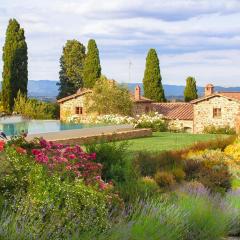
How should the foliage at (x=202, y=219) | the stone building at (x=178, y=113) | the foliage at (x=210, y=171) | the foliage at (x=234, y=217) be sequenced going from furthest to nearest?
the stone building at (x=178, y=113) → the foliage at (x=210, y=171) → the foliage at (x=234, y=217) → the foliage at (x=202, y=219)

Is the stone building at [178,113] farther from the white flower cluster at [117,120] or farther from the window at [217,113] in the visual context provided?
the white flower cluster at [117,120]

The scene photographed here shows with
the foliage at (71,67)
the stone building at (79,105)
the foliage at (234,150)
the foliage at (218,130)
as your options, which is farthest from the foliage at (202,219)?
the foliage at (71,67)

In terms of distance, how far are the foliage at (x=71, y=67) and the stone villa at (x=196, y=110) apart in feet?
43.3

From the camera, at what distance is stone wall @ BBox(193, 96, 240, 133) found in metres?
47.1

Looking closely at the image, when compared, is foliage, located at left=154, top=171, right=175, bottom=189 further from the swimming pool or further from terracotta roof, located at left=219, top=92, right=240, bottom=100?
terracotta roof, located at left=219, top=92, right=240, bottom=100

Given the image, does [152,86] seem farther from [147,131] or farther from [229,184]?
[229,184]

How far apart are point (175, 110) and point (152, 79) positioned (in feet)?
12.8

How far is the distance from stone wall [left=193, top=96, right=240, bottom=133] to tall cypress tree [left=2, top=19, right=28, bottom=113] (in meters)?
14.8

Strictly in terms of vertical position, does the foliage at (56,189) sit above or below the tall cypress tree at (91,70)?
below

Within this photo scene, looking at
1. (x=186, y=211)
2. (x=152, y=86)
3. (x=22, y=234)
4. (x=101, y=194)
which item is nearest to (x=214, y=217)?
(x=186, y=211)

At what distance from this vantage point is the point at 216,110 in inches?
1898

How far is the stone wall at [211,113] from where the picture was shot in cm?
4706

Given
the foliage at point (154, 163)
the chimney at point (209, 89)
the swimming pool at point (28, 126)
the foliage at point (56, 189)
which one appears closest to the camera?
the foliage at point (56, 189)

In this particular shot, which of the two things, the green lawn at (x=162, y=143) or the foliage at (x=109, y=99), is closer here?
the green lawn at (x=162, y=143)
